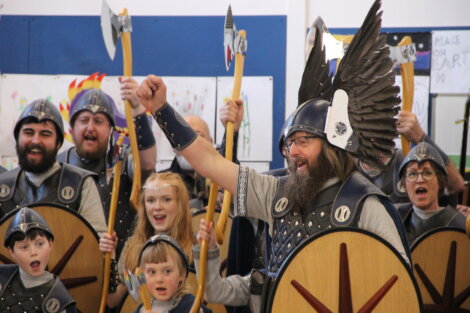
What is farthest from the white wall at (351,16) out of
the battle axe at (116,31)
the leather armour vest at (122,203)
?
the battle axe at (116,31)

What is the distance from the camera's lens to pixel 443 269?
426 cm

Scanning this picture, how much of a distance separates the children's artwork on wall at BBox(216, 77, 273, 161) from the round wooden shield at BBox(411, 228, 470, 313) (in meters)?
3.35

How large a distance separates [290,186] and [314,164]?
14cm

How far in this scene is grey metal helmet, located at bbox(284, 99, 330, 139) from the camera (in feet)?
10.9

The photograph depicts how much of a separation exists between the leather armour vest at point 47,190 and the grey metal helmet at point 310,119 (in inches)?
59.4

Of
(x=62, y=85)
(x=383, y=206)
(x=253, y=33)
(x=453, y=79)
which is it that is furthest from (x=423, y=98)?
(x=383, y=206)

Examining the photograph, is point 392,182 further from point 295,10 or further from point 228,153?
point 295,10

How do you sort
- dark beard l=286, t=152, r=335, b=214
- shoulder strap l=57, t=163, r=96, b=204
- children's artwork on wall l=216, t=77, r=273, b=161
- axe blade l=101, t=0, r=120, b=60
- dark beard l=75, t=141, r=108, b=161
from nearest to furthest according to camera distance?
dark beard l=286, t=152, r=335, b=214
axe blade l=101, t=0, r=120, b=60
shoulder strap l=57, t=163, r=96, b=204
dark beard l=75, t=141, r=108, b=161
children's artwork on wall l=216, t=77, r=273, b=161

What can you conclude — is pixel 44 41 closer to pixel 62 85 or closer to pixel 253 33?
pixel 62 85

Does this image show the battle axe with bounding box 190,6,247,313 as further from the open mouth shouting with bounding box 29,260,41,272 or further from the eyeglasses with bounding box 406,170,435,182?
the eyeglasses with bounding box 406,170,435,182

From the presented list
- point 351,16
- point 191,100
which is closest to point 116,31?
point 191,100

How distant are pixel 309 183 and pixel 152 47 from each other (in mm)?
4728

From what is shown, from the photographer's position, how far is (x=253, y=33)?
760cm

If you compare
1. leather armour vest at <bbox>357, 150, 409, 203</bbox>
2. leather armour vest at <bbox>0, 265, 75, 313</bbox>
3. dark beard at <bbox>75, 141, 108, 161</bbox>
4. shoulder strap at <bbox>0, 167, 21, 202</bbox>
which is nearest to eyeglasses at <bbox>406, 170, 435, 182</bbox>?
leather armour vest at <bbox>357, 150, 409, 203</bbox>
